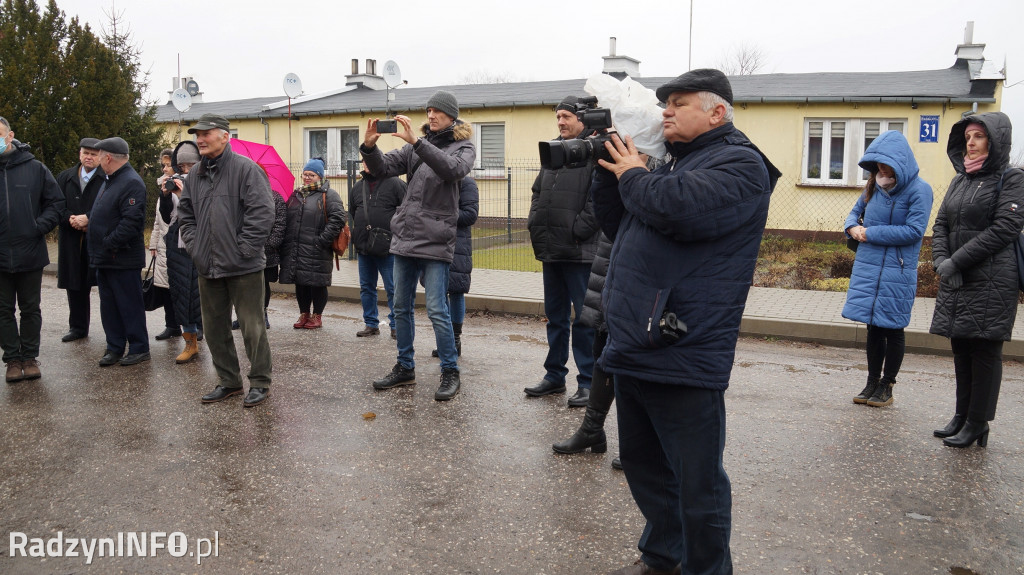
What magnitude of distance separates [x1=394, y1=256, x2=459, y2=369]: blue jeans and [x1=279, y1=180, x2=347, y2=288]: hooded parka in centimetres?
270

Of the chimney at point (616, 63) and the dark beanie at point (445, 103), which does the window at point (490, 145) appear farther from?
the dark beanie at point (445, 103)

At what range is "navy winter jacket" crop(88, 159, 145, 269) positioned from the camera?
6.66 m

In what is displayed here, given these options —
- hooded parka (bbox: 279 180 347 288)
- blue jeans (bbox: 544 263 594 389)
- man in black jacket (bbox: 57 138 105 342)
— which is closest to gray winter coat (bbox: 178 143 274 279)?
man in black jacket (bbox: 57 138 105 342)

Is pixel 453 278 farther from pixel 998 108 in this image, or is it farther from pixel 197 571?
pixel 998 108

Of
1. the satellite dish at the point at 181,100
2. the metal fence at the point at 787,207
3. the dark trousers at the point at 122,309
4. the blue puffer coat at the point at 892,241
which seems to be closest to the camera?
the blue puffer coat at the point at 892,241

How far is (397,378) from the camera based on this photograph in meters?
6.11

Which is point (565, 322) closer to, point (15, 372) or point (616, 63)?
point (15, 372)

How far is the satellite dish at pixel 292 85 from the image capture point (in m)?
19.9

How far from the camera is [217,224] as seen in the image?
5574mm

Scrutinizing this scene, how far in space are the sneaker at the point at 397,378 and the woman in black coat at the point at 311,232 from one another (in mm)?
2629

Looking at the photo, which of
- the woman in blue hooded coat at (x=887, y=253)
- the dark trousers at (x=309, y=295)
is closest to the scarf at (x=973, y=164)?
the woman in blue hooded coat at (x=887, y=253)

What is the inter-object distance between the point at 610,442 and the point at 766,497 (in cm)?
110

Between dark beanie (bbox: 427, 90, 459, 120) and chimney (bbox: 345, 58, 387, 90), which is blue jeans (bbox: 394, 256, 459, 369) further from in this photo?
chimney (bbox: 345, 58, 387, 90)

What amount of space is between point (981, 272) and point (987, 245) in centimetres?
20
